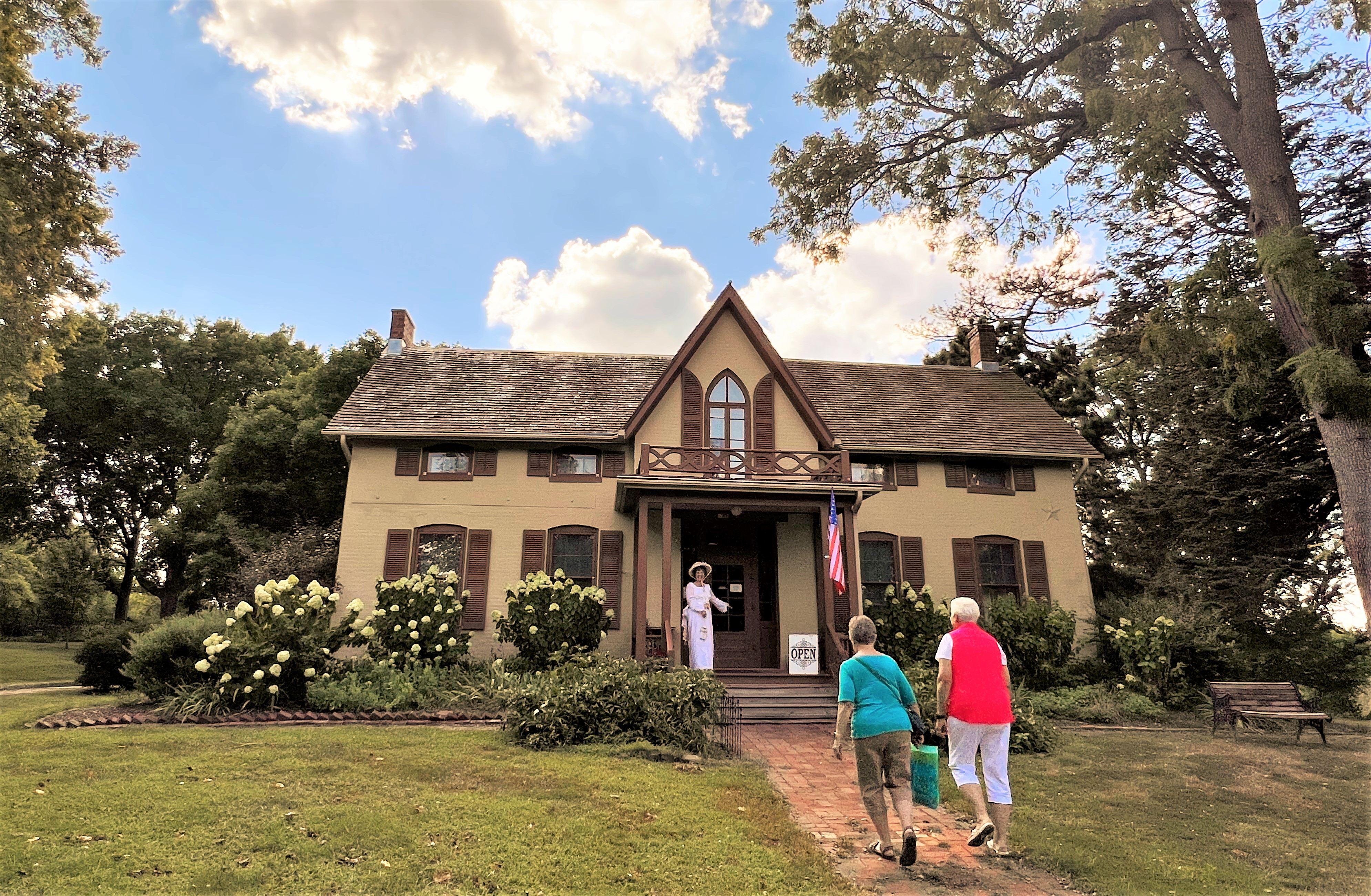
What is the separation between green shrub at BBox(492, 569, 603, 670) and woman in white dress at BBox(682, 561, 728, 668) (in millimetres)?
2384

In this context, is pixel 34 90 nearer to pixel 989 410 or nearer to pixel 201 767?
pixel 201 767

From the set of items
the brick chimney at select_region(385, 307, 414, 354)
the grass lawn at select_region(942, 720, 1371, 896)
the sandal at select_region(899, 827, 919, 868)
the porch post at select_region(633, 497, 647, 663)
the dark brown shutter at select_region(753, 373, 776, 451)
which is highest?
the brick chimney at select_region(385, 307, 414, 354)

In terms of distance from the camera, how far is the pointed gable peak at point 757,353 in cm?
1603

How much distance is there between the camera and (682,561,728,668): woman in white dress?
12070mm

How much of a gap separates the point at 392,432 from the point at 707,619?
843 cm

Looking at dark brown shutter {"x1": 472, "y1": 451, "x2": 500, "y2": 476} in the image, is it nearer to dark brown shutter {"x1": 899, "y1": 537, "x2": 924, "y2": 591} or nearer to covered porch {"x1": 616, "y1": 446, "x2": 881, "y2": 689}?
covered porch {"x1": 616, "y1": 446, "x2": 881, "y2": 689}

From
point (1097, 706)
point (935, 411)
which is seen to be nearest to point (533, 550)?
point (935, 411)

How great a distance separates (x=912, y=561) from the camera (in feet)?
55.1

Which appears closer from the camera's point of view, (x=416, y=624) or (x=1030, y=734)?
(x=1030, y=734)

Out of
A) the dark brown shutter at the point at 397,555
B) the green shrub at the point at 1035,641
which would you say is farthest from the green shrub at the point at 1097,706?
the dark brown shutter at the point at 397,555

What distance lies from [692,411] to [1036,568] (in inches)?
346

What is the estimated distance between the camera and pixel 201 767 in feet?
22.6

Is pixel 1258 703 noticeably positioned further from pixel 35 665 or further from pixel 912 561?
pixel 35 665

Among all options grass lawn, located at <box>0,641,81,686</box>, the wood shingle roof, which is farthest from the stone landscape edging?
grass lawn, located at <box>0,641,81,686</box>
